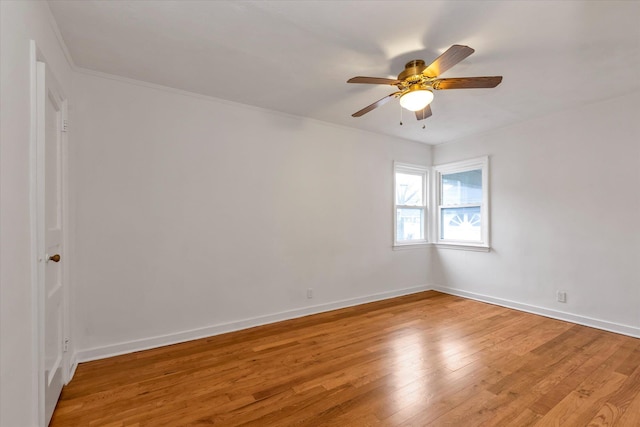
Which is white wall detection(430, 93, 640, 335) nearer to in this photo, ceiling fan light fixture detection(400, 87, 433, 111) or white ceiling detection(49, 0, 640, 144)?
white ceiling detection(49, 0, 640, 144)

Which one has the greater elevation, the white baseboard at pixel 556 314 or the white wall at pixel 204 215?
the white wall at pixel 204 215

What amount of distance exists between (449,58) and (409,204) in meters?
3.26

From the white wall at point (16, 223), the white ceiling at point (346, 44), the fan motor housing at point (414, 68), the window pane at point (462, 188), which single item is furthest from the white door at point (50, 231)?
the window pane at point (462, 188)

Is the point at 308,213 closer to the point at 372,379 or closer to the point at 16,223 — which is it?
the point at 372,379

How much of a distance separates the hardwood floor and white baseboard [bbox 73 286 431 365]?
0.30 feet

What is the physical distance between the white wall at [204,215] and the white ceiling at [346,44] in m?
0.38

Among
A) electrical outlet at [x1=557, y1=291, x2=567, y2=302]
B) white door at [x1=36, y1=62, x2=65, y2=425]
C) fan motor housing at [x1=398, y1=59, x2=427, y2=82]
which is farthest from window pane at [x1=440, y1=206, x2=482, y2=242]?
white door at [x1=36, y1=62, x2=65, y2=425]

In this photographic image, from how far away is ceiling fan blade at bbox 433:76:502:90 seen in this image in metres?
2.11

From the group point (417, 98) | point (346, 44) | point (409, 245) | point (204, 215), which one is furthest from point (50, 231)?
point (409, 245)

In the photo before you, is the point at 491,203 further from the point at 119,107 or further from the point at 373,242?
the point at 119,107

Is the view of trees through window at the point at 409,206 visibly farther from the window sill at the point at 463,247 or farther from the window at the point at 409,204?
the window sill at the point at 463,247

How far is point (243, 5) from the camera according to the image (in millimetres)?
1833

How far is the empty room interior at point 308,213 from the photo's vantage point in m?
1.82

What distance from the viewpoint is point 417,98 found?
7.70ft
